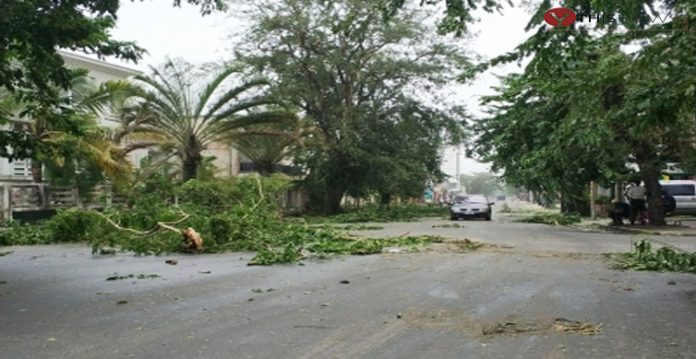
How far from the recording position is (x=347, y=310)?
690cm

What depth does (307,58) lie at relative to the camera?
31422 mm

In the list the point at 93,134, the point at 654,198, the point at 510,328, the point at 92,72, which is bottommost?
→ the point at 510,328

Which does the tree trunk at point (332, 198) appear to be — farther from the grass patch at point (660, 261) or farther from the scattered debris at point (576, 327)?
the scattered debris at point (576, 327)

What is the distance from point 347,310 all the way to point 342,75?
87.2 ft

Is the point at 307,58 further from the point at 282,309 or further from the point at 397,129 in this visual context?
the point at 282,309

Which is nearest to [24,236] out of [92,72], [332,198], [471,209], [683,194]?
Result: [332,198]

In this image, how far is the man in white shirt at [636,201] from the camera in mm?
22188

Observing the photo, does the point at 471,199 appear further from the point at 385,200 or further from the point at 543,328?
the point at 543,328

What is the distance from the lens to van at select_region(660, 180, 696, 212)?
99.2ft

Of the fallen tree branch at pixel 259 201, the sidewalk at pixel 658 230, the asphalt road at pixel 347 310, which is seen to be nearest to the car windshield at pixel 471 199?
the sidewalk at pixel 658 230

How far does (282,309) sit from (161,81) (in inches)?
761

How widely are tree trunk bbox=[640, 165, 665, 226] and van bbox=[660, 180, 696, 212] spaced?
9.57 metres

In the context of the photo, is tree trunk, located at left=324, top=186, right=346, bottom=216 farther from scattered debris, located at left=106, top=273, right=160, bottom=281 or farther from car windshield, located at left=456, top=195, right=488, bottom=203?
scattered debris, located at left=106, top=273, right=160, bottom=281

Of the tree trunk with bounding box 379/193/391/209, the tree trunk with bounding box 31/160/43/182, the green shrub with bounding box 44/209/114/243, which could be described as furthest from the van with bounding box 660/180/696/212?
the tree trunk with bounding box 31/160/43/182
